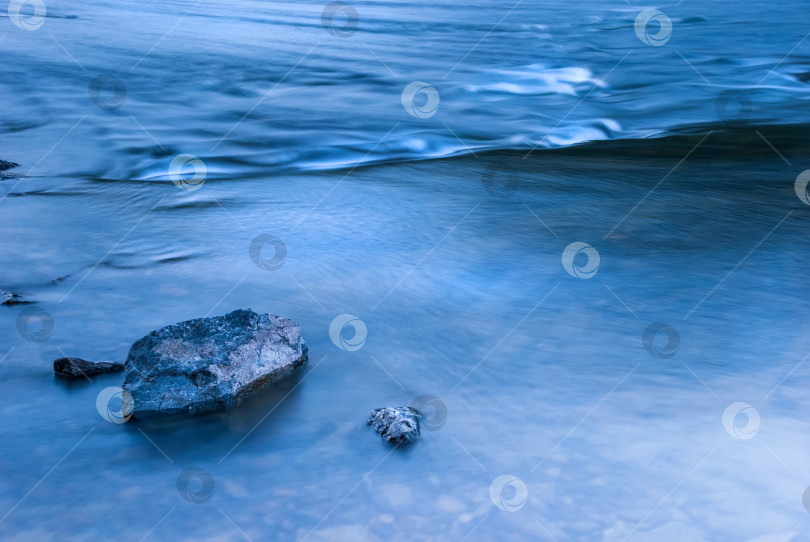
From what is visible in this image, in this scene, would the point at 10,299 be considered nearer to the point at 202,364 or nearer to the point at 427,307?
the point at 202,364

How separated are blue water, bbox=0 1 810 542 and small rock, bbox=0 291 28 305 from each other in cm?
3

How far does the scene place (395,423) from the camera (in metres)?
1.39

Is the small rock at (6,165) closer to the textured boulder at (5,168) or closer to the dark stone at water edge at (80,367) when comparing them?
the textured boulder at (5,168)

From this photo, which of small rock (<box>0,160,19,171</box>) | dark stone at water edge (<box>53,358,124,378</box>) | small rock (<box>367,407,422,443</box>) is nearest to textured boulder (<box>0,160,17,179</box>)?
small rock (<box>0,160,19,171</box>)

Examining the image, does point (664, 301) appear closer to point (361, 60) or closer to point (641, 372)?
point (641, 372)

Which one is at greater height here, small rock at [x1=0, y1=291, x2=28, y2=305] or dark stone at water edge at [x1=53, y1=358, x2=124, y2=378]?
small rock at [x1=0, y1=291, x2=28, y2=305]

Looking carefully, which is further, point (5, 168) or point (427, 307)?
point (5, 168)

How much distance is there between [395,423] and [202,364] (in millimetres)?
394

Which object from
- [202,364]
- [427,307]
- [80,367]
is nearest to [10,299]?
[80,367]

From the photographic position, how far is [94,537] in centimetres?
115

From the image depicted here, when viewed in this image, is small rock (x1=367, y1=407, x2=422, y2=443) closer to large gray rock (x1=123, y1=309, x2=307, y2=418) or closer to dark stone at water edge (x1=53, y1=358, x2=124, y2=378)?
large gray rock (x1=123, y1=309, x2=307, y2=418)

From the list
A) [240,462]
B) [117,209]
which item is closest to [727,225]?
[240,462]

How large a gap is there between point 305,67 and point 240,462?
564 centimetres

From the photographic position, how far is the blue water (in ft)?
4.06
